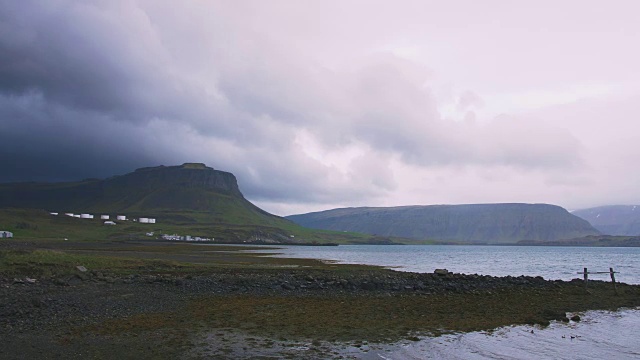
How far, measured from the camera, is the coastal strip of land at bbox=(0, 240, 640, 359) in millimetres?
19422

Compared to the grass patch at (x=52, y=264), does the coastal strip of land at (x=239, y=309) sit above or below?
below

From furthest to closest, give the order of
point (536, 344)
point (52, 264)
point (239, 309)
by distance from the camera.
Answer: point (52, 264)
point (239, 309)
point (536, 344)

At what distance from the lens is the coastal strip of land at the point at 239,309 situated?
1942 centimetres

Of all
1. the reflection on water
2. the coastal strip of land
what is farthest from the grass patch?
the reflection on water

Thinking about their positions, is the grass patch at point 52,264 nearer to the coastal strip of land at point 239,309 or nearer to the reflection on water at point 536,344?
the coastal strip of land at point 239,309

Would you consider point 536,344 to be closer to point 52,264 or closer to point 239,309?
point 239,309

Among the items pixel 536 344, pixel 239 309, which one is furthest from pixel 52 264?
pixel 536 344

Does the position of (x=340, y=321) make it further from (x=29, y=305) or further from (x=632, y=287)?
(x=632, y=287)

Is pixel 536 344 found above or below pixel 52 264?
below

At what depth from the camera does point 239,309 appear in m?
28.6

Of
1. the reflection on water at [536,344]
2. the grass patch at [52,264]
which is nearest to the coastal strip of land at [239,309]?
the grass patch at [52,264]

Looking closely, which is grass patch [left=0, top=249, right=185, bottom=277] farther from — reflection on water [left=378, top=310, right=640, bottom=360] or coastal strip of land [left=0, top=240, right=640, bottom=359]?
reflection on water [left=378, top=310, right=640, bottom=360]

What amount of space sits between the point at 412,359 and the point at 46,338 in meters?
15.8

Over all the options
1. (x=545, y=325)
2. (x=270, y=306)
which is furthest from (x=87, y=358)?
(x=545, y=325)
